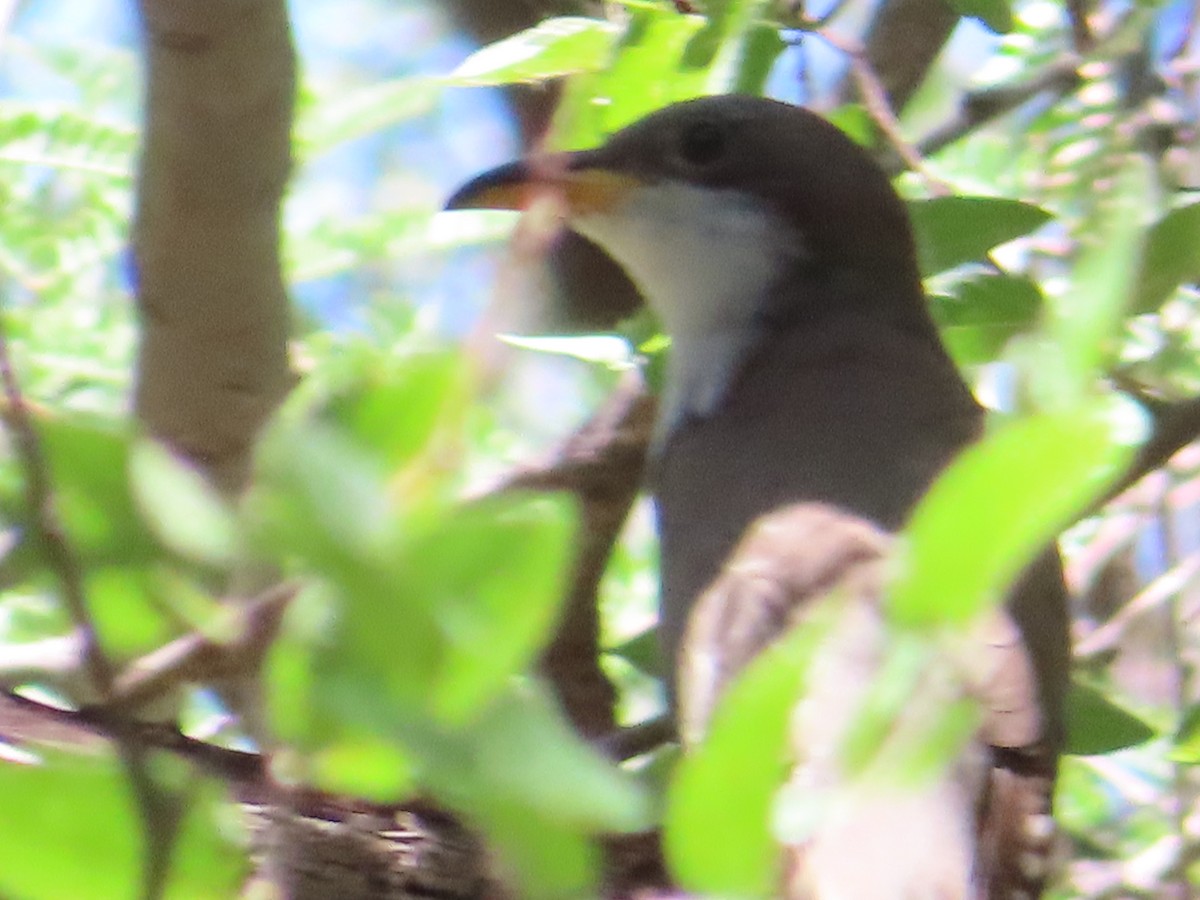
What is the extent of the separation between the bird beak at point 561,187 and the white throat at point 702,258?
0.07 feet

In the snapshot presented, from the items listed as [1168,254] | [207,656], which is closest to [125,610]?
[207,656]

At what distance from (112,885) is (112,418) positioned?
140 mm

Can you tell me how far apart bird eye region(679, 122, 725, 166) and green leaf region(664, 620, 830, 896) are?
1.58m

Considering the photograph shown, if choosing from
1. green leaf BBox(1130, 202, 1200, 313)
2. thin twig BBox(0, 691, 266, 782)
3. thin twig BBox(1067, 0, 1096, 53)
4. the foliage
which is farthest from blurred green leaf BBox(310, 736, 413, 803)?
thin twig BBox(1067, 0, 1096, 53)

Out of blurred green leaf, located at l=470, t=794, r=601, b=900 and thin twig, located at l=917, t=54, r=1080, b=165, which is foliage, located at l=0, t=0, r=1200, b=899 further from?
thin twig, located at l=917, t=54, r=1080, b=165

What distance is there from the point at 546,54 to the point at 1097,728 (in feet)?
2.51

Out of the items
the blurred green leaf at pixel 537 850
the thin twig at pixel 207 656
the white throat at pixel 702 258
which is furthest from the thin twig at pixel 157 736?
the white throat at pixel 702 258

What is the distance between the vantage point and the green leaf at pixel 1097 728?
1485 mm

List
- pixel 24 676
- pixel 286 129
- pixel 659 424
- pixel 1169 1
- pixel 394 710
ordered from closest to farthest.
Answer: pixel 394 710 < pixel 24 676 < pixel 1169 1 < pixel 286 129 < pixel 659 424

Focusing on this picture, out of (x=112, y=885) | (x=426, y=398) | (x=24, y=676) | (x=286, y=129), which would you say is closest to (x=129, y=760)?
(x=112, y=885)

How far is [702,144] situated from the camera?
206cm

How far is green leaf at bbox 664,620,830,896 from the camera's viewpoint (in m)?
0.46

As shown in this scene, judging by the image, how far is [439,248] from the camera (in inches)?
82.2

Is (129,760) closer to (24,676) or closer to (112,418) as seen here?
(112,418)
